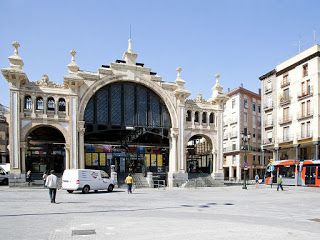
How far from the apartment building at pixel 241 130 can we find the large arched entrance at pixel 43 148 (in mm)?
32802

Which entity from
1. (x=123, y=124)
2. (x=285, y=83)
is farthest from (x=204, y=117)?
(x=285, y=83)

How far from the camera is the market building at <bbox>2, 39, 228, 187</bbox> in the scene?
1188 inches

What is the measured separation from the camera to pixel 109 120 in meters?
33.6

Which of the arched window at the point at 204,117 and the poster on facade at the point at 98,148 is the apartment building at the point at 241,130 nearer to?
the arched window at the point at 204,117

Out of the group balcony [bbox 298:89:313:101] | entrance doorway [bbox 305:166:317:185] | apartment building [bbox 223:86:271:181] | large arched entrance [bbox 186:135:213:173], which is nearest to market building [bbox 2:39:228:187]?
large arched entrance [bbox 186:135:213:173]

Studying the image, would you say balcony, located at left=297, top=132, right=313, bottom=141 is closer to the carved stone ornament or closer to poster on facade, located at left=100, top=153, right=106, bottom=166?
poster on facade, located at left=100, top=153, right=106, bottom=166

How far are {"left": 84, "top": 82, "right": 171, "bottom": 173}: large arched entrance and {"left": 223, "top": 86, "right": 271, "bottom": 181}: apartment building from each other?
72.2 feet

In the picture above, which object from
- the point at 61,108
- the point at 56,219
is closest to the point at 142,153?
the point at 61,108

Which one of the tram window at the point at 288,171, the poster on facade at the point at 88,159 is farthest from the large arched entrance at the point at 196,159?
the poster on facade at the point at 88,159

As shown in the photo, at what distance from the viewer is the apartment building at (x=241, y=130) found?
5809 centimetres

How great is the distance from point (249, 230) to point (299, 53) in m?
38.8

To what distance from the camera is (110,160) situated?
4166cm

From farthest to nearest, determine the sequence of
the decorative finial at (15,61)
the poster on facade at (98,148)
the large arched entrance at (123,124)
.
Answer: the poster on facade at (98,148), the large arched entrance at (123,124), the decorative finial at (15,61)

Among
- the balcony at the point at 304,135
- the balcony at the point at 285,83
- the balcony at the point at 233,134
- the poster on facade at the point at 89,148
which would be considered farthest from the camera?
the balcony at the point at 233,134
